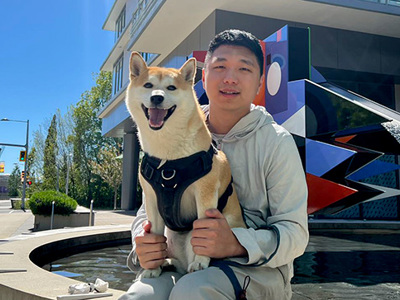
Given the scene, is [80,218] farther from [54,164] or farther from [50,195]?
[54,164]

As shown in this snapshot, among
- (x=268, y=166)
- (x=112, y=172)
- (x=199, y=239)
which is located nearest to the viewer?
(x=199, y=239)

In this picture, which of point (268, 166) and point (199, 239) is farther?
point (268, 166)

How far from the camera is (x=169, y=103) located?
215cm

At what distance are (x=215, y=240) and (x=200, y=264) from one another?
0.18 m

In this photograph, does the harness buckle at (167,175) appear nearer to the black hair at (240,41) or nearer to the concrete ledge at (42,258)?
the black hair at (240,41)

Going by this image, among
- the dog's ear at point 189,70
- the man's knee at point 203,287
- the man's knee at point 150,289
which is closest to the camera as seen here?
the man's knee at point 203,287

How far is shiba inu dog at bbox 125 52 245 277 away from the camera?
6.66 ft

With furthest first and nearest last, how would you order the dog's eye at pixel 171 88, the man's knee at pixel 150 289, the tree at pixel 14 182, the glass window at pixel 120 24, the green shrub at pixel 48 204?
1. the tree at pixel 14 182
2. the glass window at pixel 120 24
3. the green shrub at pixel 48 204
4. the dog's eye at pixel 171 88
5. the man's knee at pixel 150 289

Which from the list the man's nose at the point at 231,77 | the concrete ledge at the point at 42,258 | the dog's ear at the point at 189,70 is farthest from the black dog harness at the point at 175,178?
the concrete ledge at the point at 42,258

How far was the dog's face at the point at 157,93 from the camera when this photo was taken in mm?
2143

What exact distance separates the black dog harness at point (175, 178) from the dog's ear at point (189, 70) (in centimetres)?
57

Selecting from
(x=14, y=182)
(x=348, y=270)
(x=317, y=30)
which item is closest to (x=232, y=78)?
(x=348, y=270)

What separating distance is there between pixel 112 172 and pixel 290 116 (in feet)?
89.2

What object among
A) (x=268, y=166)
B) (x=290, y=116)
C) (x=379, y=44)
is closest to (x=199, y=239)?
(x=268, y=166)
